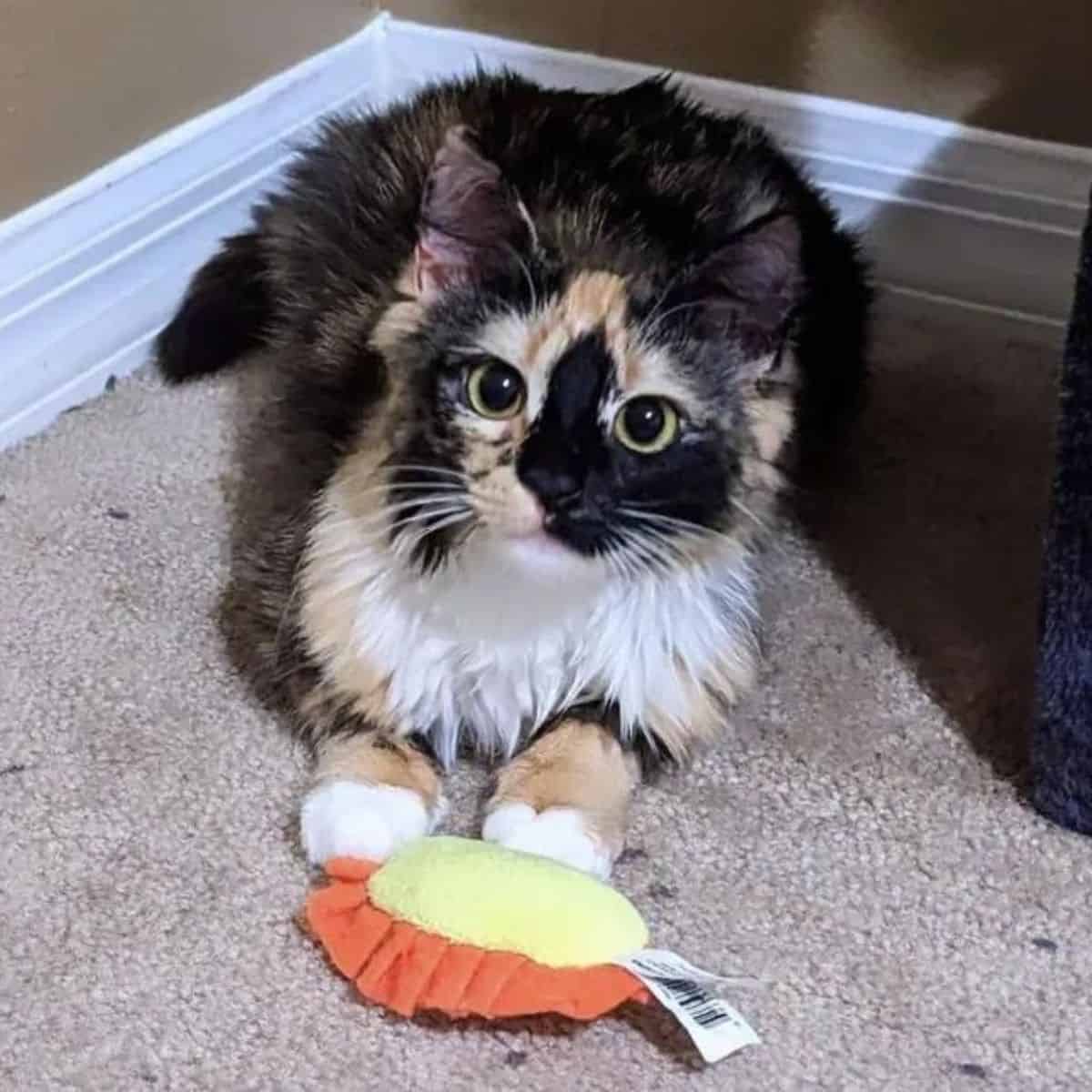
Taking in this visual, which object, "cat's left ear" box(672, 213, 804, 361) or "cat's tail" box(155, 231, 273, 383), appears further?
"cat's tail" box(155, 231, 273, 383)

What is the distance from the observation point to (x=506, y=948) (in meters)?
1.30

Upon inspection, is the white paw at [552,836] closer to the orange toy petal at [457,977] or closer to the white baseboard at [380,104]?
the orange toy petal at [457,977]

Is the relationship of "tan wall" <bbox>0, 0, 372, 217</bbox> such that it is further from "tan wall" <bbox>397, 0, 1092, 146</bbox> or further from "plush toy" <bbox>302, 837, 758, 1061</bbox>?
"plush toy" <bbox>302, 837, 758, 1061</bbox>

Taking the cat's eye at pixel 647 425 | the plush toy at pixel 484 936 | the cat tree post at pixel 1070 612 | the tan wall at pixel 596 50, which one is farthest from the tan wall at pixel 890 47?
the plush toy at pixel 484 936

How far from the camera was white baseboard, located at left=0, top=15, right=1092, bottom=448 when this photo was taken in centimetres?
200

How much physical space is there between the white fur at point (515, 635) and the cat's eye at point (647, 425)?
0.40 ft

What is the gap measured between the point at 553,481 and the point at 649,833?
36 cm

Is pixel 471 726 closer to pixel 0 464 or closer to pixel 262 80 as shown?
pixel 0 464

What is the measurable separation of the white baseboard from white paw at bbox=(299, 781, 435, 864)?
0.72 meters

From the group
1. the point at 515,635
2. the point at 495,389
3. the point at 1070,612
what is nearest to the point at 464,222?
the point at 495,389

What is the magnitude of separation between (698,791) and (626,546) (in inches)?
11.5

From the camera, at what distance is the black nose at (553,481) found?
133cm

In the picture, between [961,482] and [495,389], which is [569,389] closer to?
[495,389]

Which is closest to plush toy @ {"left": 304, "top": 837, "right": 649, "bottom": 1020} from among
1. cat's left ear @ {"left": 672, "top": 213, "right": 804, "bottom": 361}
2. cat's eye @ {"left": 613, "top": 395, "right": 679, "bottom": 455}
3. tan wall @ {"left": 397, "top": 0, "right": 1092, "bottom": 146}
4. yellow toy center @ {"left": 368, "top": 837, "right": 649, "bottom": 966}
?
yellow toy center @ {"left": 368, "top": 837, "right": 649, "bottom": 966}
